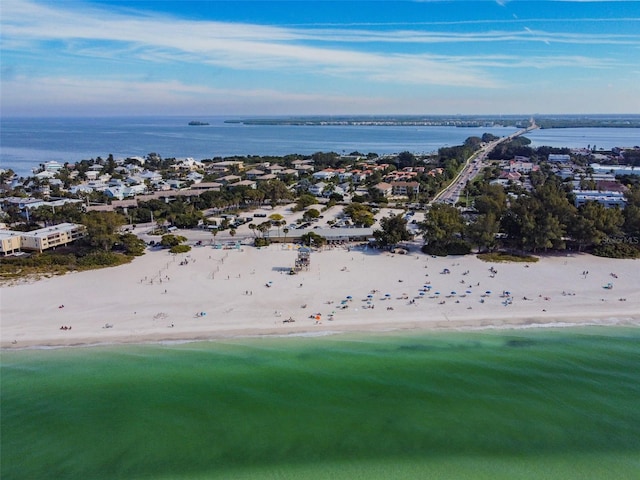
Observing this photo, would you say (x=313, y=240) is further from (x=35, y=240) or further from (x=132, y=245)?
(x=35, y=240)

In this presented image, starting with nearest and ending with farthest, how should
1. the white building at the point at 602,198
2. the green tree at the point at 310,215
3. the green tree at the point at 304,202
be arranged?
the green tree at the point at 310,215 → the white building at the point at 602,198 → the green tree at the point at 304,202

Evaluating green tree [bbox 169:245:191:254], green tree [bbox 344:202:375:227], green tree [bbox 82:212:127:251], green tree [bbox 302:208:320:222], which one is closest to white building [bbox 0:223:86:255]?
green tree [bbox 82:212:127:251]

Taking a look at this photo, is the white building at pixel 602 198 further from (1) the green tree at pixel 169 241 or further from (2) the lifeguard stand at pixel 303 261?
(1) the green tree at pixel 169 241

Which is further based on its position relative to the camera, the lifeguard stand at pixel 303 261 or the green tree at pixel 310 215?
the green tree at pixel 310 215

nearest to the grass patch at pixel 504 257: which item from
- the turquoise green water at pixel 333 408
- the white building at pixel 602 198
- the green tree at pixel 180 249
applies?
the turquoise green water at pixel 333 408

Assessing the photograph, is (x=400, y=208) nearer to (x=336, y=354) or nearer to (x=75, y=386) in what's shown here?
(x=336, y=354)

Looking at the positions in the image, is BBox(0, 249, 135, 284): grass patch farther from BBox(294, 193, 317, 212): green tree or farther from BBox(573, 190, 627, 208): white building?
BBox(573, 190, 627, 208): white building

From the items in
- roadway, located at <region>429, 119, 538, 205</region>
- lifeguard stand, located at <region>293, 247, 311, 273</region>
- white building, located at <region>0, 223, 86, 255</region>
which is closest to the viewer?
lifeguard stand, located at <region>293, 247, 311, 273</region>

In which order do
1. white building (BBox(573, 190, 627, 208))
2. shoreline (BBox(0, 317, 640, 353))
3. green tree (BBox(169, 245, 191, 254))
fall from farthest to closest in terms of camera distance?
1. white building (BBox(573, 190, 627, 208))
2. green tree (BBox(169, 245, 191, 254))
3. shoreline (BBox(0, 317, 640, 353))
